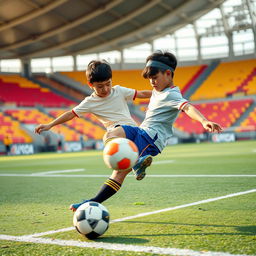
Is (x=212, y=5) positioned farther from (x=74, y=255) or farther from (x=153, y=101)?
(x=74, y=255)

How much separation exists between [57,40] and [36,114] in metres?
6.77

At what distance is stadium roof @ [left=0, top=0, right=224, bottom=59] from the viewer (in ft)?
93.2

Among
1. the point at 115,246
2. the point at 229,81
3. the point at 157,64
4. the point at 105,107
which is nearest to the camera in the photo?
the point at 115,246

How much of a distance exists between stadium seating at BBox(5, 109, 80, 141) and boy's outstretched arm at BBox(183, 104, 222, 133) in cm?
2885

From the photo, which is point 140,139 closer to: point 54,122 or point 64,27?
point 54,122

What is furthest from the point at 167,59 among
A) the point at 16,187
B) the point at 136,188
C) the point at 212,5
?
the point at 212,5

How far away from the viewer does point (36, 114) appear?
116 ft

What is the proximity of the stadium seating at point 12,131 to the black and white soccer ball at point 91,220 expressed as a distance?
26.5m

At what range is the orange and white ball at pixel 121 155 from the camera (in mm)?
3614

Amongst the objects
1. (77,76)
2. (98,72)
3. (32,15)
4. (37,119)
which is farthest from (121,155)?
(77,76)

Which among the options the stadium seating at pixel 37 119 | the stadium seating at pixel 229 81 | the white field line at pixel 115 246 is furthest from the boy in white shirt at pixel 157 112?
the stadium seating at pixel 229 81

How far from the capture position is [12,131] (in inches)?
1214

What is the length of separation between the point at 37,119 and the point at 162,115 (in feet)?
102

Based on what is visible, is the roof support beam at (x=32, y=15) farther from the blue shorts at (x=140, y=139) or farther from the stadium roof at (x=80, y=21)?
the blue shorts at (x=140, y=139)
